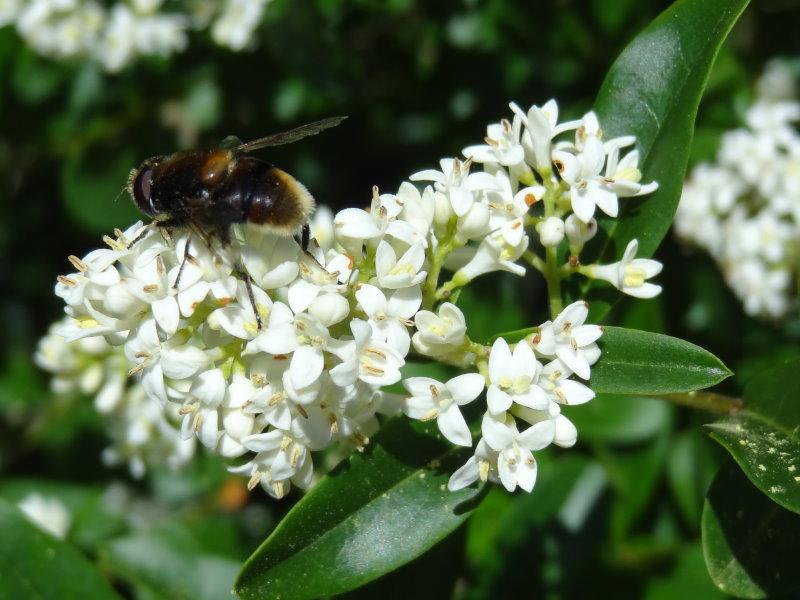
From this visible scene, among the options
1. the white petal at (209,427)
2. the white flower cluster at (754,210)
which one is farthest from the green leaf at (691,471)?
the white petal at (209,427)

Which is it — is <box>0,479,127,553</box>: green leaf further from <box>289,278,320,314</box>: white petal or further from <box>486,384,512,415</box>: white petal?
<box>486,384,512,415</box>: white petal

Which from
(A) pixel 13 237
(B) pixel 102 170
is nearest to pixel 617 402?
(B) pixel 102 170

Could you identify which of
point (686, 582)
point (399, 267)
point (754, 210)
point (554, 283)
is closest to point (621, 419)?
point (686, 582)

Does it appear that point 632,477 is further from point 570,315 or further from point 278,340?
point 278,340

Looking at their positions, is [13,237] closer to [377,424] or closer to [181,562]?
[181,562]

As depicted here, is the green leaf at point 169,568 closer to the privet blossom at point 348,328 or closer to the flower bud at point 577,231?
the privet blossom at point 348,328
